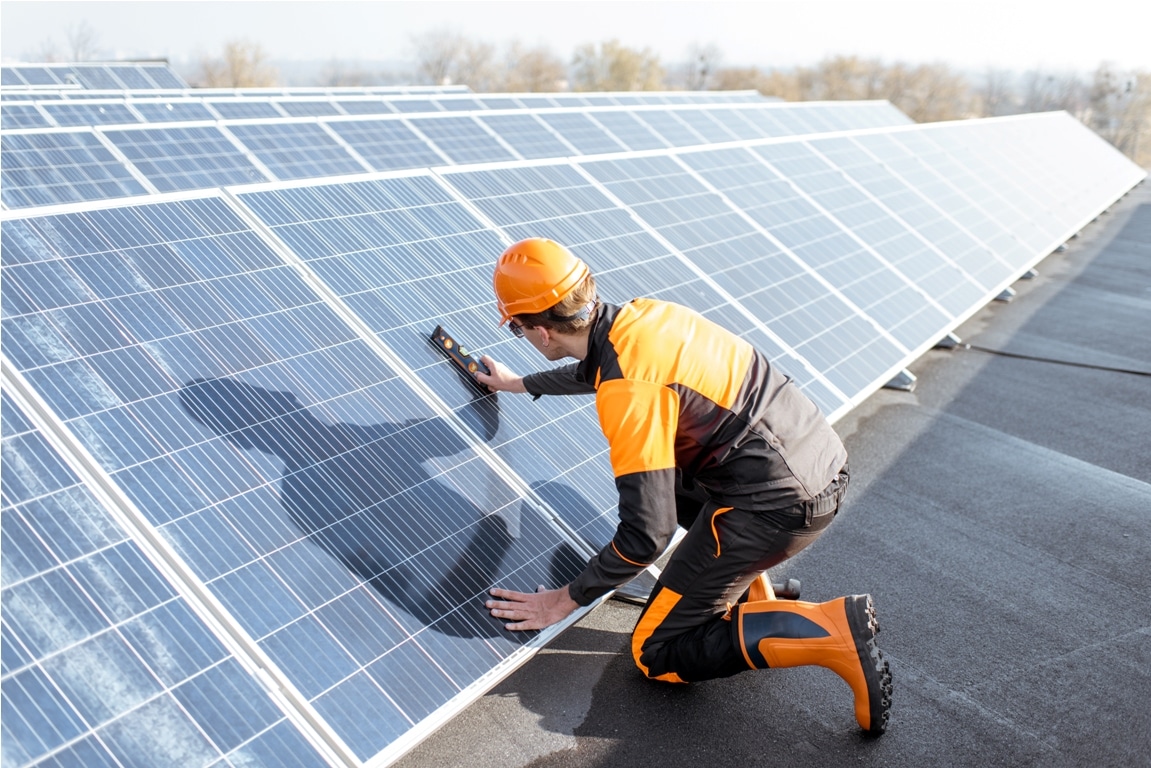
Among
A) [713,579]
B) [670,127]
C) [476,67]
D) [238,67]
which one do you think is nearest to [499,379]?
[713,579]

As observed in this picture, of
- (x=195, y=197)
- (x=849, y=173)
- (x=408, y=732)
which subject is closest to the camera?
(x=408, y=732)

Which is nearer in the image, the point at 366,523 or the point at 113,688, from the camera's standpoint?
the point at 113,688

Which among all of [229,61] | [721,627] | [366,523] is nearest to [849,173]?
[721,627]

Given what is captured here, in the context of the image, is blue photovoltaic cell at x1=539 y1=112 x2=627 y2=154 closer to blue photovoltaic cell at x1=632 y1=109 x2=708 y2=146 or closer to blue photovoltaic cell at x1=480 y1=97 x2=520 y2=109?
blue photovoltaic cell at x1=632 y1=109 x2=708 y2=146

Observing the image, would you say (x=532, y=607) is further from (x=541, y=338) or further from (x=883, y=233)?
(x=883, y=233)

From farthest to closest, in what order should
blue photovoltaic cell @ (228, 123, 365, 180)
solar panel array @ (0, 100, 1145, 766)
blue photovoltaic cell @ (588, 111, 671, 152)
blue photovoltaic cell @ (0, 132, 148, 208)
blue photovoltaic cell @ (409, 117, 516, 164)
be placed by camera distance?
blue photovoltaic cell @ (588, 111, 671, 152) → blue photovoltaic cell @ (409, 117, 516, 164) → blue photovoltaic cell @ (228, 123, 365, 180) → blue photovoltaic cell @ (0, 132, 148, 208) → solar panel array @ (0, 100, 1145, 766)

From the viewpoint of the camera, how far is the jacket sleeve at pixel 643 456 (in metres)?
3.66

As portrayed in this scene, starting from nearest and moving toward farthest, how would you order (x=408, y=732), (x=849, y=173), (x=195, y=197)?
(x=408, y=732), (x=195, y=197), (x=849, y=173)

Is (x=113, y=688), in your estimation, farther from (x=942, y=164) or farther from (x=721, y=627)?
(x=942, y=164)

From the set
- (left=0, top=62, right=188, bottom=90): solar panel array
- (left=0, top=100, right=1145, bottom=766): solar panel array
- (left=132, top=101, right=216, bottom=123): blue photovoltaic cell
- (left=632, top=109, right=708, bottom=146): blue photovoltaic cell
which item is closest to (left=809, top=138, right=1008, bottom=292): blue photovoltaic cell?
(left=632, top=109, right=708, bottom=146): blue photovoltaic cell

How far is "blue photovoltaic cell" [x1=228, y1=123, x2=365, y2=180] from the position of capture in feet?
41.6

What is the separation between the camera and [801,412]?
4082 mm

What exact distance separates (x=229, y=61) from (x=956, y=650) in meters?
86.8

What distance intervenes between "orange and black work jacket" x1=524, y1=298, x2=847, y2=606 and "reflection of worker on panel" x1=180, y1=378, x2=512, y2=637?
52cm
